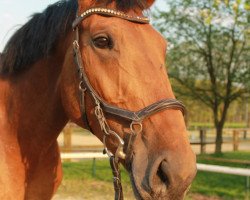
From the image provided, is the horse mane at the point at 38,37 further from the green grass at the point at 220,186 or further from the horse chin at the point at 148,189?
the green grass at the point at 220,186

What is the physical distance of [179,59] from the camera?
14336 mm

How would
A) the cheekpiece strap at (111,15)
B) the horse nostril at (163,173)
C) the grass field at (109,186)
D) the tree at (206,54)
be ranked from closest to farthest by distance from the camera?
the horse nostril at (163,173)
the cheekpiece strap at (111,15)
the grass field at (109,186)
the tree at (206,54)

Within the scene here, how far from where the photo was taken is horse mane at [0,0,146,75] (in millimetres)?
2646

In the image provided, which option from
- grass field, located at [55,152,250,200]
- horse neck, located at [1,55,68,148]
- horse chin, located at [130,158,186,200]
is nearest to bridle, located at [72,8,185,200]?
horse chin, located at [130,158,186,200]

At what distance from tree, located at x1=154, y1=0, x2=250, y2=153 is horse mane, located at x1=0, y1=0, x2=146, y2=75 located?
11619 mm

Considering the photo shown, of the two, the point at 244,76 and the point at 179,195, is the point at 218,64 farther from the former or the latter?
the point at 179,195

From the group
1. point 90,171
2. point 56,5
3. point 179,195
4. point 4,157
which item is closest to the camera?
point 179,195

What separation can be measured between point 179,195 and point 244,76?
41.4 feet

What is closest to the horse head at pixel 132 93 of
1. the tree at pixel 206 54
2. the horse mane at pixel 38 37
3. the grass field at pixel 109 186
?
the horse mane at pixel 38 37

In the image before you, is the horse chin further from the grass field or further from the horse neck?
the grass field

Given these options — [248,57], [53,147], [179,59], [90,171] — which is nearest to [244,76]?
[248,57]

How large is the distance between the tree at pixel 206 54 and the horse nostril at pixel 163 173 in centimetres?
1241

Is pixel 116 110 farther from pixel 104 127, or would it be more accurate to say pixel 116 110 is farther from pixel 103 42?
pixel 103 42

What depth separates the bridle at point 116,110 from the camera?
208 centimetres
